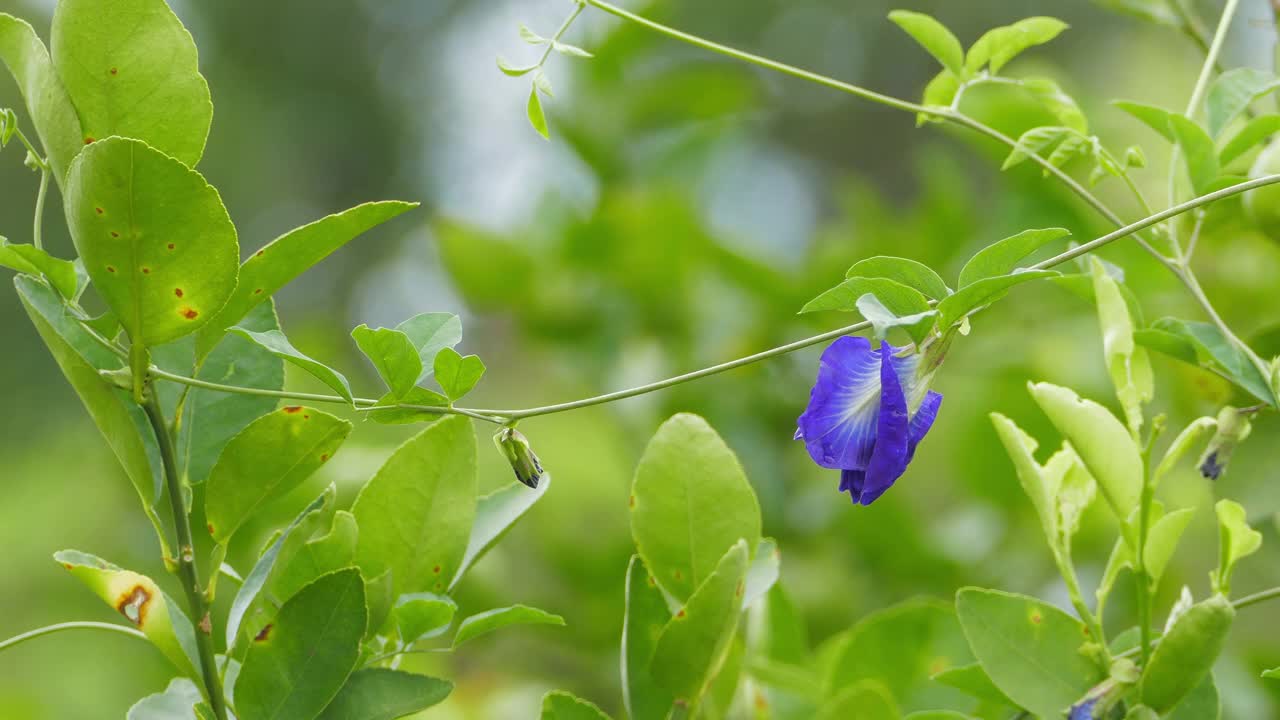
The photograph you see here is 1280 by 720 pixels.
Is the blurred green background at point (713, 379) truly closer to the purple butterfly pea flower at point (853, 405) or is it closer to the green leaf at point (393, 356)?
the purple butterfly pea flower at point (853, 405)

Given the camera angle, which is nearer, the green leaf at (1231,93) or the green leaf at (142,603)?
the green leaf at (142,603)

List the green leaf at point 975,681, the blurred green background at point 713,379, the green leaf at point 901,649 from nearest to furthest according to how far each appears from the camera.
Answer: the green leaf at point 975,681, the green leaf at point 901,649, the blurred green background at point 713,379

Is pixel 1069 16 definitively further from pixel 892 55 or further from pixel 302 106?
pixel 302 106

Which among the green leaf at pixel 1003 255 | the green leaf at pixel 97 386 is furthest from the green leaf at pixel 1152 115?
the green leaf at pixel 97 386

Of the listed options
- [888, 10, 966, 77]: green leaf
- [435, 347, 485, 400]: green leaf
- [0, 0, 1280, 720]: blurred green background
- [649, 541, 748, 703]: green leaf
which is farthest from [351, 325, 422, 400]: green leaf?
[0, 0, 1280, 720]: blurred green background

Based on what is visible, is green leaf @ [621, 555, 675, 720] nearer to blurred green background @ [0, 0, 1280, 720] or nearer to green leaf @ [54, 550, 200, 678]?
green leaf @ [54, 550, 200, 678]

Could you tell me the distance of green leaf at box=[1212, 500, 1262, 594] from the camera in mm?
359

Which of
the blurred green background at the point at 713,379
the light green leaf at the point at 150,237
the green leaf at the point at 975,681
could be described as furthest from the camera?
the blurred green background at the point at 713,379

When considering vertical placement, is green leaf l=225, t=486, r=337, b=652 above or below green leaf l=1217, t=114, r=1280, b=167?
below

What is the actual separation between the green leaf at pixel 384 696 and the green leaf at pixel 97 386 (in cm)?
7

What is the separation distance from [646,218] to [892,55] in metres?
5.32

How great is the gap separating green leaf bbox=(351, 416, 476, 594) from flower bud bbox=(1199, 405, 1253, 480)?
0.25m

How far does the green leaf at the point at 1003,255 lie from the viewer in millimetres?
308

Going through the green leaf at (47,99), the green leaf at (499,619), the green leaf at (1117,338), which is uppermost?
the green leaf at (47,99)
